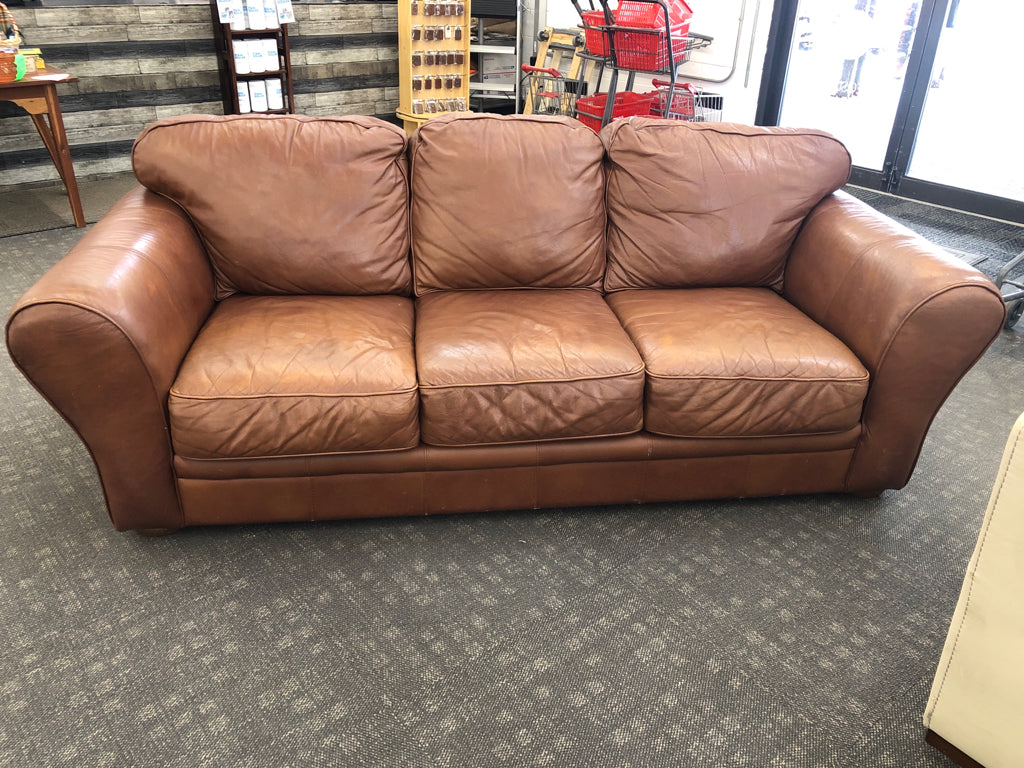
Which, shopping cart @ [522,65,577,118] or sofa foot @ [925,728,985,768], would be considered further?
shopping cart @ [522,65,577,118]

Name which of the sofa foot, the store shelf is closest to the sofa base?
the sofa foot

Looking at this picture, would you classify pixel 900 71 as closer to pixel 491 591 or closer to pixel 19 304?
pixel 491 591

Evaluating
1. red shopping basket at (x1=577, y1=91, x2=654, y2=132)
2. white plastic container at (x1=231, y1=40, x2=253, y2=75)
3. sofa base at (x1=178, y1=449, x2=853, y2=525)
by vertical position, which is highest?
white plastic container at (x1=231, y1=40, x2=253, y2=75)

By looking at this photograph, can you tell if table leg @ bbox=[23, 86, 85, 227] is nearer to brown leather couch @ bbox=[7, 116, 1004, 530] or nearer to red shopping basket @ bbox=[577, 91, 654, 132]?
brown leather couch @ bbox=[7, 116, 1004, 530]

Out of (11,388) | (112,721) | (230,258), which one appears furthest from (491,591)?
(11,388)

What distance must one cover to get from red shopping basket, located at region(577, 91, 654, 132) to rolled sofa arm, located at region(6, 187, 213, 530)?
11.0ft

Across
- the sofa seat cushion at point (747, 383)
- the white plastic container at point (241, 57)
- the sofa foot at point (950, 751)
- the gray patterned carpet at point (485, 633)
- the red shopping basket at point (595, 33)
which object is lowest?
the gray patterned carpet at point (485, 633)

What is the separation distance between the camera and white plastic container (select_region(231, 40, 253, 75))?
482 centimetres

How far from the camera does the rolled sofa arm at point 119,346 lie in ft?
5.42

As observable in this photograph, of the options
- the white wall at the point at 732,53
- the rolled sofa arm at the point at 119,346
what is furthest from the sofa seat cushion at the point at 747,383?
the white wall at the point at 732,53

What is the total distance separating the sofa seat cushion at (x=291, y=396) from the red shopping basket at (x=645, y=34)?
322cm

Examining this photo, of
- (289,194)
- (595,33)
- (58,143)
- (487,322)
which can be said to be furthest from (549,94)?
(487,322)

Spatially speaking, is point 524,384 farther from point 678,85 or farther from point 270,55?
point 270,55

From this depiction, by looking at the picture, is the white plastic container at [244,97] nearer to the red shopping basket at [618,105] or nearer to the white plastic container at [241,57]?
the white plastic container at [241,57]
